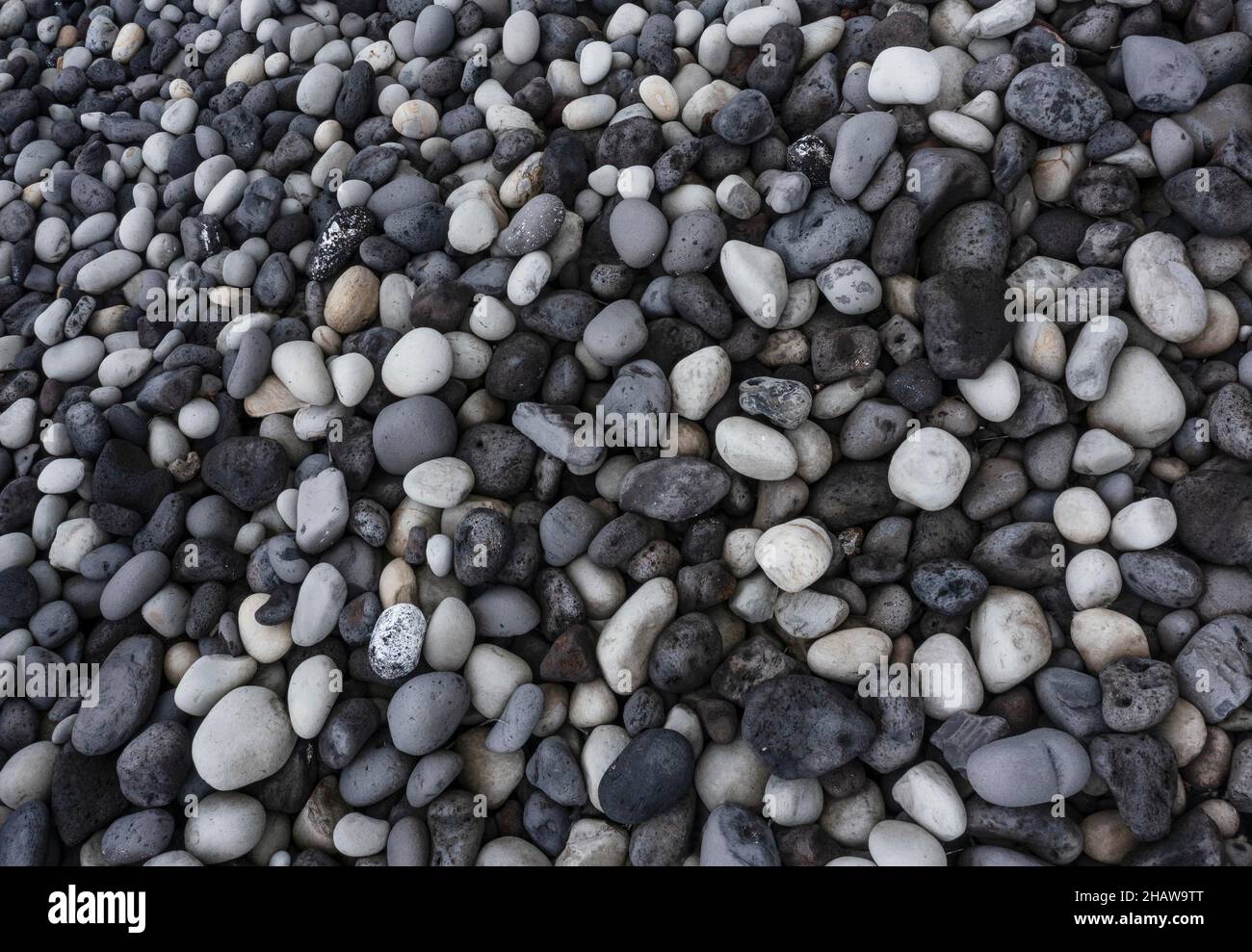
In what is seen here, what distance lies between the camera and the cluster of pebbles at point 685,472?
1980mm

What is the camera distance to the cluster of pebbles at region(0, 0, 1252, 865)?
198 cm

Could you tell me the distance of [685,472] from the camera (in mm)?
2227

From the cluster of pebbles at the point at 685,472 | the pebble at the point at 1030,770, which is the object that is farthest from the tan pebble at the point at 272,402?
the pebble at the point at 1030,770

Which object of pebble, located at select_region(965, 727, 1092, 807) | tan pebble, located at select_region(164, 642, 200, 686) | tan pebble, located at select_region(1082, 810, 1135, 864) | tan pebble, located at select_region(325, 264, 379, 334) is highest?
tan pebble, located at select_region(325, 264, 379, 334)

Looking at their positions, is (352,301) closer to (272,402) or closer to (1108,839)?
(272,402)

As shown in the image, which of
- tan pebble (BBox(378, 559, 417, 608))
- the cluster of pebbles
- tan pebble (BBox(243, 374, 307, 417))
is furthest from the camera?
tan pebble (BBox(243, 374, 307, 417))

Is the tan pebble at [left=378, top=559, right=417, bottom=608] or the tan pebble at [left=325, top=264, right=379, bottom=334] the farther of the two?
the tan pebble at [left=325, top=264, right=379, bottom=334]

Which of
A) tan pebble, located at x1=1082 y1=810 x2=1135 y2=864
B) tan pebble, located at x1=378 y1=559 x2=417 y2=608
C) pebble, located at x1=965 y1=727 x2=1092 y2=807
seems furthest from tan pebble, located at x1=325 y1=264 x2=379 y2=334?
tan pebble, located at x1=1082 y1=810 x2=1135 y2=864

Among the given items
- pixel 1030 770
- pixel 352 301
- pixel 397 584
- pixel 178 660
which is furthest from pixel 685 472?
pixel 178 660

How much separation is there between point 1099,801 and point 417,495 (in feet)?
5.98

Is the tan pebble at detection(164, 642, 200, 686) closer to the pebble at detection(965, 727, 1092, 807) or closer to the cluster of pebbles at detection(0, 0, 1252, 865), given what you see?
the cluster of pebbles at detection(0, 0, 1252, 865)

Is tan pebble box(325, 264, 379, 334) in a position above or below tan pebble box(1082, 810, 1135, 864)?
above

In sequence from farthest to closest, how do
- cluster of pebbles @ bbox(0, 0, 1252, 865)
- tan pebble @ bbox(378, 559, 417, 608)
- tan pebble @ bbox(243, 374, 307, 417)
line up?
1. tan pebble @ bbox(243, 374, 307, 417)
2. tan pebble @ bbox(378, 559, 417, 608)
3. cluster of pebbles @ bbox(0, 0, 1252, 865)

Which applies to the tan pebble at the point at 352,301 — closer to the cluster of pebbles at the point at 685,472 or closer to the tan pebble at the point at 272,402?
the cluster of pebbles at the point at 685,472
